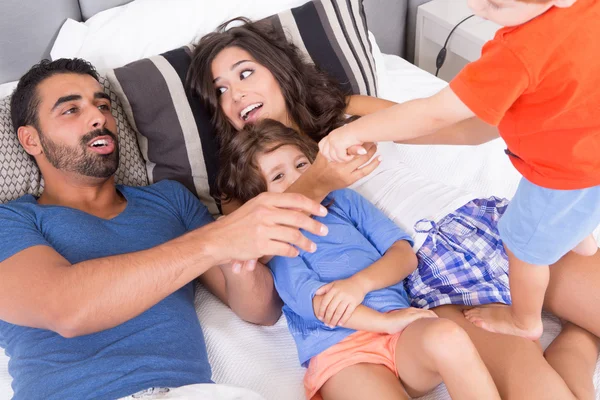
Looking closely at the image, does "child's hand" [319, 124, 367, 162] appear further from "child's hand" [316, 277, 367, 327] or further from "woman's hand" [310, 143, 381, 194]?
"child's hand" [316, 277, 367, 327]

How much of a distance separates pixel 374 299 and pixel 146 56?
3.39 ft

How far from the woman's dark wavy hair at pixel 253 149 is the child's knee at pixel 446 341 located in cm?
57

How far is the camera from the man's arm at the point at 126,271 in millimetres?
A: 1117

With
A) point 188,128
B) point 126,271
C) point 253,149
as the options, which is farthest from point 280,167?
point 126,271

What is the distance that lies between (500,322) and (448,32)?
4.45 ft

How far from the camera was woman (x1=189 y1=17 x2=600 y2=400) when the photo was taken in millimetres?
1101

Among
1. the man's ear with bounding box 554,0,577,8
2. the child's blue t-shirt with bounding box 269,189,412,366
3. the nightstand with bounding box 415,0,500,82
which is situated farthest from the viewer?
the nightstand with bounding box 415,0,500,82

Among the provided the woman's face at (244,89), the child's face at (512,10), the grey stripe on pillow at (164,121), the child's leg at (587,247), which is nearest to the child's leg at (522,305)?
the child's leg at (587,247)

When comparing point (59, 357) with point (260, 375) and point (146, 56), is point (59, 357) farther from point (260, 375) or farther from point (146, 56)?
point (146, 56)

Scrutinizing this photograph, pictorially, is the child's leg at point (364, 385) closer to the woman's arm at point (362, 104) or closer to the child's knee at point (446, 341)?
the child's knee at point (446, 341)

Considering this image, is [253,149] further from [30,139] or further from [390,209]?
[30,139]

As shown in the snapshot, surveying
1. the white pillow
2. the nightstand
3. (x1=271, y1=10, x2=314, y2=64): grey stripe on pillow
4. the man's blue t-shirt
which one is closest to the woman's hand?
the man's blue t-shirt

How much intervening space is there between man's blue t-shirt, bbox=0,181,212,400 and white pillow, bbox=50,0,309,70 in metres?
0.54

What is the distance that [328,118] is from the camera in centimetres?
166
